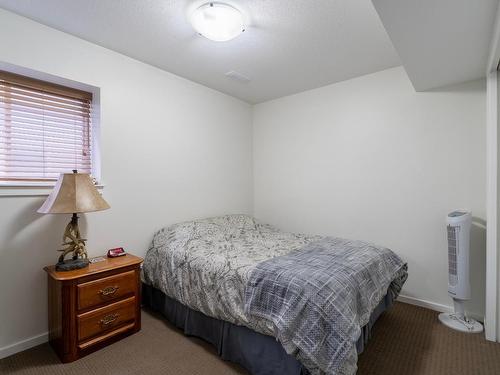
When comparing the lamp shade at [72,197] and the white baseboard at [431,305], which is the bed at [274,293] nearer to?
the white baseboard at [431,305]

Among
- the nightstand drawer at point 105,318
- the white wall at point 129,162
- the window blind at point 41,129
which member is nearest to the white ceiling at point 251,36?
the white wall at point 129,162

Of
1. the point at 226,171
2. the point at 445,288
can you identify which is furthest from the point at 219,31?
the point at 445,288

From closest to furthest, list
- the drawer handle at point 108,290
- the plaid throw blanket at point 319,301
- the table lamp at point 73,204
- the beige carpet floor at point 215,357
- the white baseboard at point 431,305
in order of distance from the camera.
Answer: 1. the plaid throw blanket at point 319,301
2. the beige carpet floor at point 215,357
3. the table lamp at point 73,204
4. the drawer handle at point 108,290
5. the white baseboard at point 431,305

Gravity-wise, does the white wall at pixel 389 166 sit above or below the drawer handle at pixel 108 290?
above

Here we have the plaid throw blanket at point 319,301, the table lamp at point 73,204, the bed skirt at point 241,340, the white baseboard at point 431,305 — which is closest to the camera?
the plaid throw blanket at point 319,301

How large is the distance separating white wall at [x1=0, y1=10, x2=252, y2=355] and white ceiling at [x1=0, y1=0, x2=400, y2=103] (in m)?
0.18

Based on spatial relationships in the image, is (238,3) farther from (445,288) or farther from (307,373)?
(445,288)

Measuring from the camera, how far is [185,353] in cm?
194

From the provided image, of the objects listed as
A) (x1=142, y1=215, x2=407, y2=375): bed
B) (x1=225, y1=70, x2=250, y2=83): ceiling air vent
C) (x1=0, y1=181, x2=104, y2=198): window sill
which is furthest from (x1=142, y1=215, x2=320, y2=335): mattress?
(x1=225, y1=70, x2=250, y2=83): ceiling air vent

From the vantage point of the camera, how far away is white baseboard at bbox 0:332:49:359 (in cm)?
189

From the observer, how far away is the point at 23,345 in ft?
6.46

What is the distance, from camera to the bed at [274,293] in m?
1.43

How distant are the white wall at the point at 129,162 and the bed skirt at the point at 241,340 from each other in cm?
84

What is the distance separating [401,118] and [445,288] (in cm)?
Answer: 176
